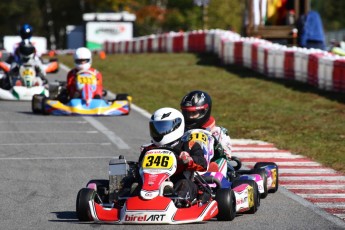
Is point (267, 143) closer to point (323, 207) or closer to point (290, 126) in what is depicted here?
point (290, 126)

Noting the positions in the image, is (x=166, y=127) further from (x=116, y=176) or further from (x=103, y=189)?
(x=103, y=189)

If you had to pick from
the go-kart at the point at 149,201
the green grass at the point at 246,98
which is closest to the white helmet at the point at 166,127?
the go-kart at the point at 149,201

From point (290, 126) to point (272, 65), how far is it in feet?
29.2

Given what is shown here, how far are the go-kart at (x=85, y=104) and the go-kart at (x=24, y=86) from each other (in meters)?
2.69

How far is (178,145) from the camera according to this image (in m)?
9.95

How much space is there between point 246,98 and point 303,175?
1089 centimetres

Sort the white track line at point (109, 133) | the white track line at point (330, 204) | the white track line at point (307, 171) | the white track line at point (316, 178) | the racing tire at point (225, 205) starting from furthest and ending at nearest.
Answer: the white track line at point (109, 133), the white track line at point (307, 171), the white track line at point (316, 178), the white track line at point (330, 204), the racing tire at point (225, 205)

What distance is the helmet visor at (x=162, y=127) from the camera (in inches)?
388

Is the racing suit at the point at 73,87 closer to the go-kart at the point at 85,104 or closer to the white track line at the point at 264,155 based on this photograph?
the go-kart at the point at 85,104

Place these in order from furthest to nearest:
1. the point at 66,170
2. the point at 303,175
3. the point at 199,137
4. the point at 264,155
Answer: the point at 264,155
the point at 66,170
the point at 303,175
the point at 199,137

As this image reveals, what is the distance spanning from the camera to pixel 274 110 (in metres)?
21.2

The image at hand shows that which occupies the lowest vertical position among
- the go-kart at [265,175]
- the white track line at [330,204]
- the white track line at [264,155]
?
the white track line at [264,155]

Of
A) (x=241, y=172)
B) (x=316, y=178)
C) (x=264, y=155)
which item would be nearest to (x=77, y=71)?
(x=264, y=155)

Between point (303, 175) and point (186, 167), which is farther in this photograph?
point (303, 175)
